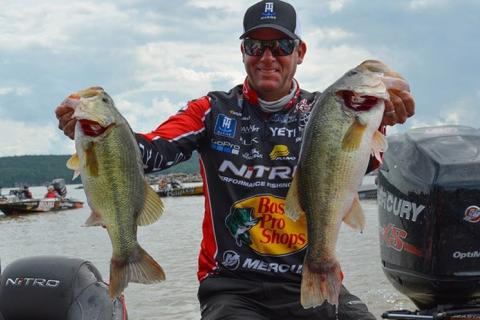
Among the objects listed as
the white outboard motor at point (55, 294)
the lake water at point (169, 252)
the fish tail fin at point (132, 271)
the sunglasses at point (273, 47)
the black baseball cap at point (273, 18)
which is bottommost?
the lake water at point (169, 252)

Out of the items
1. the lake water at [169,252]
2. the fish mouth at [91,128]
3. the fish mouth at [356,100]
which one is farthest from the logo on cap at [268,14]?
the lake water at [169,252]

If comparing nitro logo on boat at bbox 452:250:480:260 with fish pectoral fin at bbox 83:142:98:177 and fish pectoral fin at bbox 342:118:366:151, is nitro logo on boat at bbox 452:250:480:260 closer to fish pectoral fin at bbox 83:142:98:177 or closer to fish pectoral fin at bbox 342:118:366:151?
fish pectoral fin at bbox 342:118:366:151

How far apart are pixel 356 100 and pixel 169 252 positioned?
49.9ft

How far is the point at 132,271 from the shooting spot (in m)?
3.14

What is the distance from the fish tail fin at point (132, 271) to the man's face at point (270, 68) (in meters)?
1.45

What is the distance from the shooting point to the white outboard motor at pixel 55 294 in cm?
425

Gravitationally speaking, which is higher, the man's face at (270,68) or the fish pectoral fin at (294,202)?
the man's face at (270,68)

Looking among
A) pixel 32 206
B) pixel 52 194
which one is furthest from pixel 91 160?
pixel 52 194

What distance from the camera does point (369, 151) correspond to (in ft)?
10.1

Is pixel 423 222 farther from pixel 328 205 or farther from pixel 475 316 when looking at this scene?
pixel 328 205

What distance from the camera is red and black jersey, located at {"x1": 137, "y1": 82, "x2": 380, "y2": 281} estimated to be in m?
3.92

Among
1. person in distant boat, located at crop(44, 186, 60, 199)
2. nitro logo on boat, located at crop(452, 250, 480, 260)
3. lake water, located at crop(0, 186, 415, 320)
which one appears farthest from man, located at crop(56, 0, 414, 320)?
person in distant boat, located at crop(44, 186, 60, 199)

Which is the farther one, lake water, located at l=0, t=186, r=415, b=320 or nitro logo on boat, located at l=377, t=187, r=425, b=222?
lake water, located at l=0, t=186, r=415, b=320

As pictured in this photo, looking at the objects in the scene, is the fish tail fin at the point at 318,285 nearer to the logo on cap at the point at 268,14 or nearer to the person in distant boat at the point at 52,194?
the logo on cap at the point at 268,14
